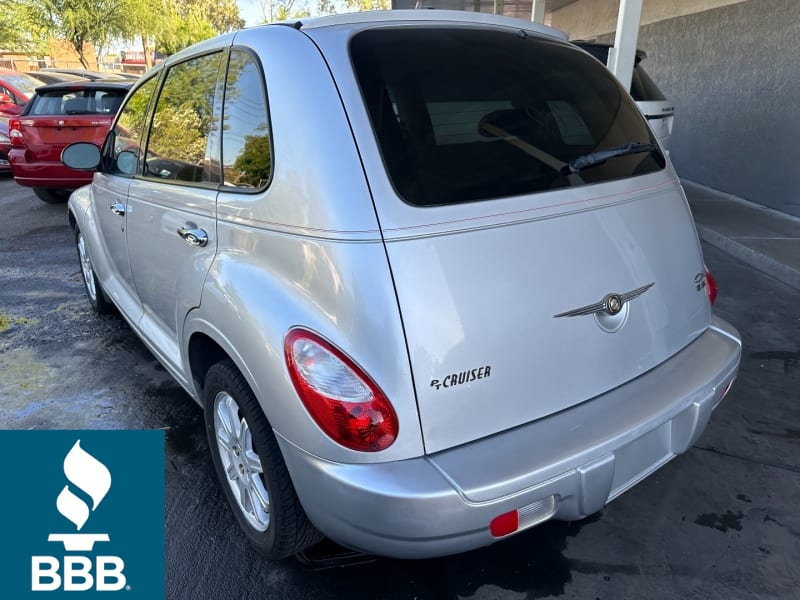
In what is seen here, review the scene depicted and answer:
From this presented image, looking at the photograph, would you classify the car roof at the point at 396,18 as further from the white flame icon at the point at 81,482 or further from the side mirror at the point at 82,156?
the side mirror at the point at 82,156

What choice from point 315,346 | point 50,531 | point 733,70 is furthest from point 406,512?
point 733,70

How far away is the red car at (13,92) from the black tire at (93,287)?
7435mm

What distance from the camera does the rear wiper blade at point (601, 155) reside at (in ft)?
6.89

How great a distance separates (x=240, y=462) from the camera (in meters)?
2.29

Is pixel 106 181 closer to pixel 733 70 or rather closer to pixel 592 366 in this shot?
pixel 592 366

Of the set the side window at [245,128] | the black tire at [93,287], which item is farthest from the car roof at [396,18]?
the black tire at [93,287]

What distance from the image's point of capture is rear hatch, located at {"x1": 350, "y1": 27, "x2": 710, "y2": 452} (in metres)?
1.74

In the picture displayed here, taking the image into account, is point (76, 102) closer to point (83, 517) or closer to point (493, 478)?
point (83, 517)

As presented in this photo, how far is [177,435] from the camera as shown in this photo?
3146 mm

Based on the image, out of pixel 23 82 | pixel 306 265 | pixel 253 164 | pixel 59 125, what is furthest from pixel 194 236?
pixel 23 82

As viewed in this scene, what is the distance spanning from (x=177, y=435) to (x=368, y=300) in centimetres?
193

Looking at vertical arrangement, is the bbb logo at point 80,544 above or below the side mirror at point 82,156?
below

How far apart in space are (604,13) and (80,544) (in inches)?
505

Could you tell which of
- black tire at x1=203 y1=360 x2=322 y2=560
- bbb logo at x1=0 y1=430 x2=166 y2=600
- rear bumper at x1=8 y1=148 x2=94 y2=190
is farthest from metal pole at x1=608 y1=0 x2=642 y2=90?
rear bumper at x1=8 y1=148 x2=94 y2=190
